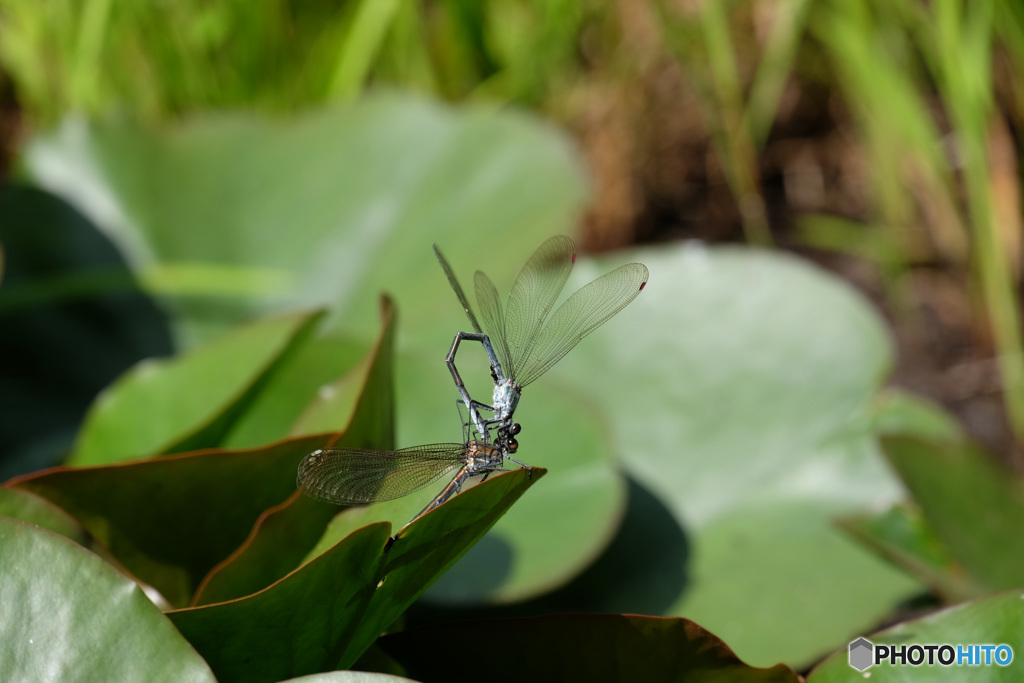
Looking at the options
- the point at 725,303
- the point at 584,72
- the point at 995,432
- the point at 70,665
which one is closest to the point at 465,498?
the point at 70,665

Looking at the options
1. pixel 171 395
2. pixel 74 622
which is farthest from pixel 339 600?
pixel 171 395

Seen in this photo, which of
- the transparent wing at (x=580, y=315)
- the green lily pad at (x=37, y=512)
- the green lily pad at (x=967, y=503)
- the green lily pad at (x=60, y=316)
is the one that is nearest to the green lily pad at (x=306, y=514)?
the green lily pad at (x=37, y=512)

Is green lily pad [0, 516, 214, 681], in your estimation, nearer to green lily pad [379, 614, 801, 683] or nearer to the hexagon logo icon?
green lily pad [379, 614, 801, 683]

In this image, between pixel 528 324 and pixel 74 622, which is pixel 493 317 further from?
pixel 74 622

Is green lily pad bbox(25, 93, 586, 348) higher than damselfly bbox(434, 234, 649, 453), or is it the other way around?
green lily pad bbox(25, 93, 586, 348)

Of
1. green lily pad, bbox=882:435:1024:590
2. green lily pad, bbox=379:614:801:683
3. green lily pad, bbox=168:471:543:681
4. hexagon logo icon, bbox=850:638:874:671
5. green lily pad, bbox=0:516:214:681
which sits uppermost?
green lily pad, bbox=0:516:214:681

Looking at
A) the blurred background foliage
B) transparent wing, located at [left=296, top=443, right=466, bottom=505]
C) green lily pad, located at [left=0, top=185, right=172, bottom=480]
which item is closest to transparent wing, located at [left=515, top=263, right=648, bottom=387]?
Result: the blurred background foliage

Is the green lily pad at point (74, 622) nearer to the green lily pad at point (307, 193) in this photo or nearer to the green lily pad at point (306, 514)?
the green lily pad at point (306, 514)

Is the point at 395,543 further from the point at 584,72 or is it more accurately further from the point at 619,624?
the point at 584,72
